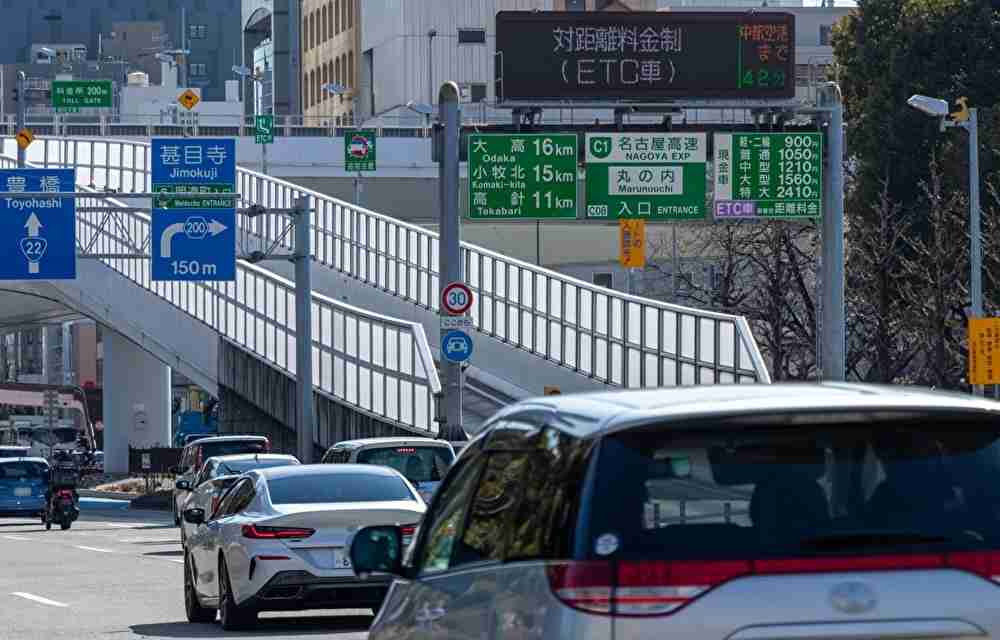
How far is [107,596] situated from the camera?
22422 millimetres

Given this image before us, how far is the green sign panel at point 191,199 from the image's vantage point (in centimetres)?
4741

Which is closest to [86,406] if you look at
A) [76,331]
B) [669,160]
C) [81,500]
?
[76,331]

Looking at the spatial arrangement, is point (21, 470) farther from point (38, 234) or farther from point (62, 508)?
point (38, 234)

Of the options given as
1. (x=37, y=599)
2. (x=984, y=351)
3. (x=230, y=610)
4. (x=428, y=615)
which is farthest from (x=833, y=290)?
(x=428, y=615)

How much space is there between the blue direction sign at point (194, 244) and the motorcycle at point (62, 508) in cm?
576

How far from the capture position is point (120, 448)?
70938 millimetres

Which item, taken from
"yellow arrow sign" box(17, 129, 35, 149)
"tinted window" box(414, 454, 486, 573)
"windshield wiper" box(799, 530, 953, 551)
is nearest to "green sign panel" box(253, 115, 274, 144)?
"yellow arrow sign" box(17, 129, 35, 149)

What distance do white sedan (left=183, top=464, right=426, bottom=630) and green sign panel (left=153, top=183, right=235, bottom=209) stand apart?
94.9ft

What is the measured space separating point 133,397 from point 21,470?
20.8 meters

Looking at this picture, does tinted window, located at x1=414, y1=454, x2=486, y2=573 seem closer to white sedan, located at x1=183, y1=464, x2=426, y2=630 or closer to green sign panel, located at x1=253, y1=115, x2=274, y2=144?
white sedan, located at x1=183, y1=464, x2=426, y2=630

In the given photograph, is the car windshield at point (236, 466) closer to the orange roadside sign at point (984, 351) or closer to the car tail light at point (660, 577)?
the orange roadside sign at point (984, 351)

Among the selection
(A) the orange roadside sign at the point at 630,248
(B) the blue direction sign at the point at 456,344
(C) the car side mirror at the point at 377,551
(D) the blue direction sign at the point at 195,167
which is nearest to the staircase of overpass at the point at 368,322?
(D) the blue direction sign at the point at 195,167

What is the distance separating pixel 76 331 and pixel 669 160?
103m

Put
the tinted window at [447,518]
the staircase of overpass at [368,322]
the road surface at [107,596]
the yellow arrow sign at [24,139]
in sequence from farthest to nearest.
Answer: the yellow arrow sign at [24,139], the staircase of overpass at [368,322], the road surface at [107,596], the tinted window at [447,518]
